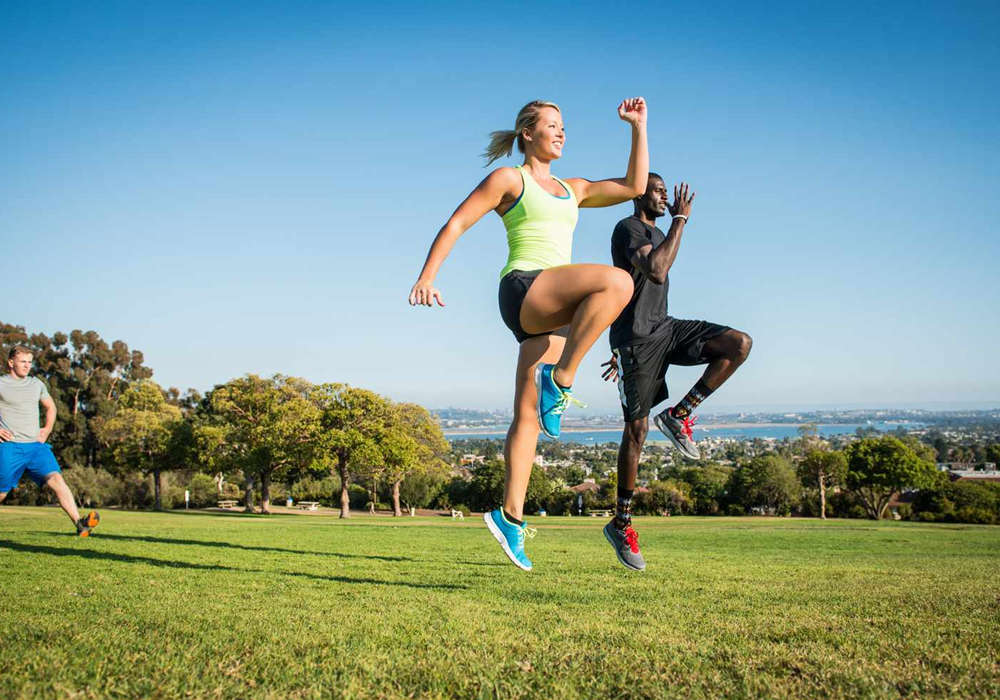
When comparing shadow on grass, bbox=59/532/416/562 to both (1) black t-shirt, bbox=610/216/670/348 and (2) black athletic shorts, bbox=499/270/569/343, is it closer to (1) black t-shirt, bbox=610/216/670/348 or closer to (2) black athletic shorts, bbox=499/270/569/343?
(1) black t-shirt, bbox=610/216/670/348

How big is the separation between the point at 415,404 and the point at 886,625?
135 ft

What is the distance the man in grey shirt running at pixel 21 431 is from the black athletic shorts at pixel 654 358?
6.13 m

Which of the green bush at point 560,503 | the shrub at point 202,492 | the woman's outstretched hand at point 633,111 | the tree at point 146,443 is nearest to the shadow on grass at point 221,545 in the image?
the woman's outstretched hand at point 633,111

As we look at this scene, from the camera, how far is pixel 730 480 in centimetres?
6181

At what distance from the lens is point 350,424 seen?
117 feet

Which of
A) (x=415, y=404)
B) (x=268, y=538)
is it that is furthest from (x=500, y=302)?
(x=415, y=404)

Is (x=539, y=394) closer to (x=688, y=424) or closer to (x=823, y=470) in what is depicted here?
(x=688, y=424)

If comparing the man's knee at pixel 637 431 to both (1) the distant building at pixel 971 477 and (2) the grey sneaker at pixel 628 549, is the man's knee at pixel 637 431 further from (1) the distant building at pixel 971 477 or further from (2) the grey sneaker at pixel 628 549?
(1) the distant building at pixel 971 477

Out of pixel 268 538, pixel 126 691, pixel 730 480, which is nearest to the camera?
pixel 126 691

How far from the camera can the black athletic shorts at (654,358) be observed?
5031 millimetres

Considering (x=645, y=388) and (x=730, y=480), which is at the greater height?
(x=645, y=388)

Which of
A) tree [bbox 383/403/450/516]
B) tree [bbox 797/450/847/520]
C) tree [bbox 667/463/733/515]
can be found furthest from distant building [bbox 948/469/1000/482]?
tree [bbox 383/403/450/516]

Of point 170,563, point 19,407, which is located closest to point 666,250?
point 170,563

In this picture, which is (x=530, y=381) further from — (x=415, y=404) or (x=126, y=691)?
(x=415, y=404)
